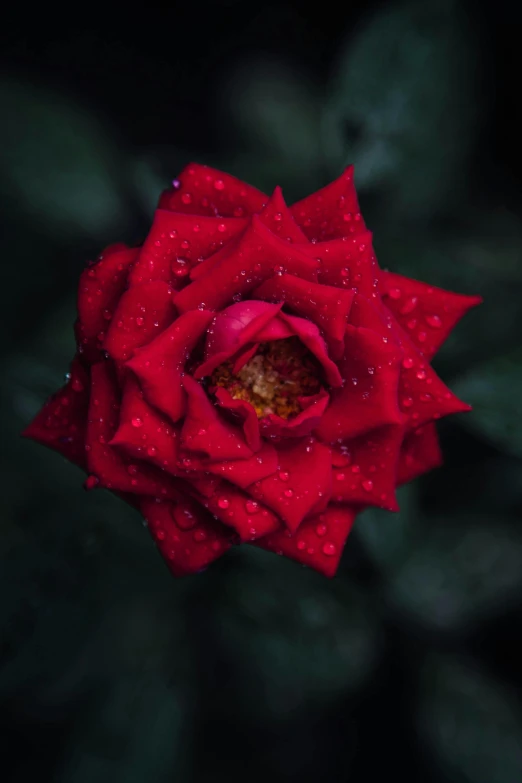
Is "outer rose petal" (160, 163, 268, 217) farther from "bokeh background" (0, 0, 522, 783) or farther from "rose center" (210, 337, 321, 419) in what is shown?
"bokeh background" (0, 0, 522, 783)

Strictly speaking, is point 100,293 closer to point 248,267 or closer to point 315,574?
point 248,267

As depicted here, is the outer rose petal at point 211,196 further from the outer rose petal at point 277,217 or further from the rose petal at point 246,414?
the rose petal at point 246,414

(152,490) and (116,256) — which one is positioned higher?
(116,256)

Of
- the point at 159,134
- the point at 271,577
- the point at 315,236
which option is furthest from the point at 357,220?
the point at 159,134

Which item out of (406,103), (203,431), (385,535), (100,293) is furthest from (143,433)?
(406,103)

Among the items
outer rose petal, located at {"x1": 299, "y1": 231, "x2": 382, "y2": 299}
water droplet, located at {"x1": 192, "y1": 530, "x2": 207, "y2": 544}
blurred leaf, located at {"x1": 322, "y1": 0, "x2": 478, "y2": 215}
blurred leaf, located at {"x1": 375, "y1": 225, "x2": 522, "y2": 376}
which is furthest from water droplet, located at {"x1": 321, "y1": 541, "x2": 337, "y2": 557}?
blurred leaf, located at {"x1": 322, "y1": 0, "x2": 478, "y2": 215}

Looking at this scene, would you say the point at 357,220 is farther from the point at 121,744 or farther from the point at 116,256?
the point at 121,744
